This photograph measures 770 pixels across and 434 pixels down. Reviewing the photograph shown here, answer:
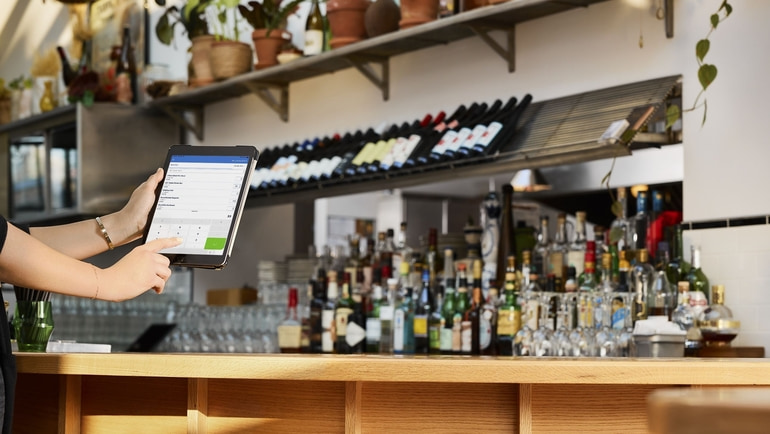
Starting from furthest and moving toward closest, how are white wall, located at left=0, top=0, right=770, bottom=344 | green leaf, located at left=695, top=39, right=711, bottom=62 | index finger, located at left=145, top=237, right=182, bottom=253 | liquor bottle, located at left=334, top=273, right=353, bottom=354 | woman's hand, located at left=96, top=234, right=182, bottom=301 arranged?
liquor bottle, located at left=334, top=273, right=353, bottom=354, white wall, located at left=0, top=0, right=770, bottom=344, green leaf, located at left=695, top=39, right=711, bottom=62, index finger, located at left=145, top=237, right=182, bottom=253, woman's hand, located at left=96, top=234, right=182, bottom=301

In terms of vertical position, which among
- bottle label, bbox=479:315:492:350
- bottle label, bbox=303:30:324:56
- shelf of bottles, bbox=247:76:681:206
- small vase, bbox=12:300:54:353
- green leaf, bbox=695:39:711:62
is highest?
bottle label, bbox=303:30:324:56

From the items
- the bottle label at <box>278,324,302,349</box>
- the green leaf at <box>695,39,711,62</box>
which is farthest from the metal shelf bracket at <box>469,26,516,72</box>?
the bottle label at <box>278,324,302,349</box>

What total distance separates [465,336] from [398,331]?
1.30 feet

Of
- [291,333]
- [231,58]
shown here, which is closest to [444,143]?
[291,333]

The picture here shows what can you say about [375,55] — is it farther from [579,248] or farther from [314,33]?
[579,248]

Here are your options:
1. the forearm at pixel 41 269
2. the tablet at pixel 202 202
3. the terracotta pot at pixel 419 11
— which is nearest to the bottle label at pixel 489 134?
the terracotta pot at pixel 419 11

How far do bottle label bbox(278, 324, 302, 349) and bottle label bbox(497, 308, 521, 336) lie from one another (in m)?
1.13

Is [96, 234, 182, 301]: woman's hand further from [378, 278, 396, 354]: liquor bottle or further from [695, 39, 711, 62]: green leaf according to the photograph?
[378, 278, 396, 354]: liquor bottle

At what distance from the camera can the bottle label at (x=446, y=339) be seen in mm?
4293

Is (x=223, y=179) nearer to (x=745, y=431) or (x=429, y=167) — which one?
(x=745, y=431)

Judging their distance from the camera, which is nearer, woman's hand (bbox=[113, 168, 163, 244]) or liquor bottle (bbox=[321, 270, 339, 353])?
woman's hand (bbox=[113, 168, 163, 244])

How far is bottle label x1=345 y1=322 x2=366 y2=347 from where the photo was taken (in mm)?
4645

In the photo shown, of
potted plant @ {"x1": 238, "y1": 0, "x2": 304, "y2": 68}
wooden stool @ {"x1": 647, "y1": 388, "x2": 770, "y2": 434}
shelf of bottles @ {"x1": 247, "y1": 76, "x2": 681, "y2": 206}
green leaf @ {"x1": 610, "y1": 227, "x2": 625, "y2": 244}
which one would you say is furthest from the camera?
potted plant @ {"x1": 238, "y1": 0, "x2": 304, "y2": 68}

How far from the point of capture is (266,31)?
5273 millimetres
